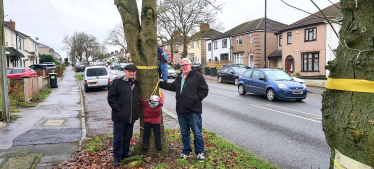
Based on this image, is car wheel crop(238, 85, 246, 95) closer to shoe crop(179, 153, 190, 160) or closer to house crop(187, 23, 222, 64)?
shoe crop(179, 153, 190, 160)

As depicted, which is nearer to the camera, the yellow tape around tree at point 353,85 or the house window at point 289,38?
the yellow tape around tree at point 353,85

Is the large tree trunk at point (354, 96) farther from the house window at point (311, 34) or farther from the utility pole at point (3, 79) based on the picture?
the house window at point (311, 34)

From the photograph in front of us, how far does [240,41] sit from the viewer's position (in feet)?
138

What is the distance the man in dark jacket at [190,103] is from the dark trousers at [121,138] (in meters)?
0.93

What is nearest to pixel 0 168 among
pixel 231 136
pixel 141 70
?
pixel 141 70

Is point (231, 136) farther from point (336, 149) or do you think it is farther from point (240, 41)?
point (240, 41)

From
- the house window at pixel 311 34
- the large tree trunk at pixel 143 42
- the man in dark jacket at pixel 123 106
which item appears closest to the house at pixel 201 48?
the house window at pixel 311 34

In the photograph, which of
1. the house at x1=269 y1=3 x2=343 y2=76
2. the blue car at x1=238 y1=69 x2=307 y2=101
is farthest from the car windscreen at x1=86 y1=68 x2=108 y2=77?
the house at x1=269 y1=3 x2=343 y2=76

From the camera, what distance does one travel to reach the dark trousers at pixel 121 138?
4758 mm

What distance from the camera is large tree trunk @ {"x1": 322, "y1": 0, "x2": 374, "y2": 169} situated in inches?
73.7

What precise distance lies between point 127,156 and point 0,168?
2.10 metres

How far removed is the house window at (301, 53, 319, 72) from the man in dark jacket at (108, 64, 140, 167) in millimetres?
26245

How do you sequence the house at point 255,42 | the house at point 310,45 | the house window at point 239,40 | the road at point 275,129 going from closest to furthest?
the road at point 275,129 < the house at point 310,45 < the house at point 255,42 < the house window at point 239,40

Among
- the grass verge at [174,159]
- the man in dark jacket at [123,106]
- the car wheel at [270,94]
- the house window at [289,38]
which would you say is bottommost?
the grass verge at [174,159]
